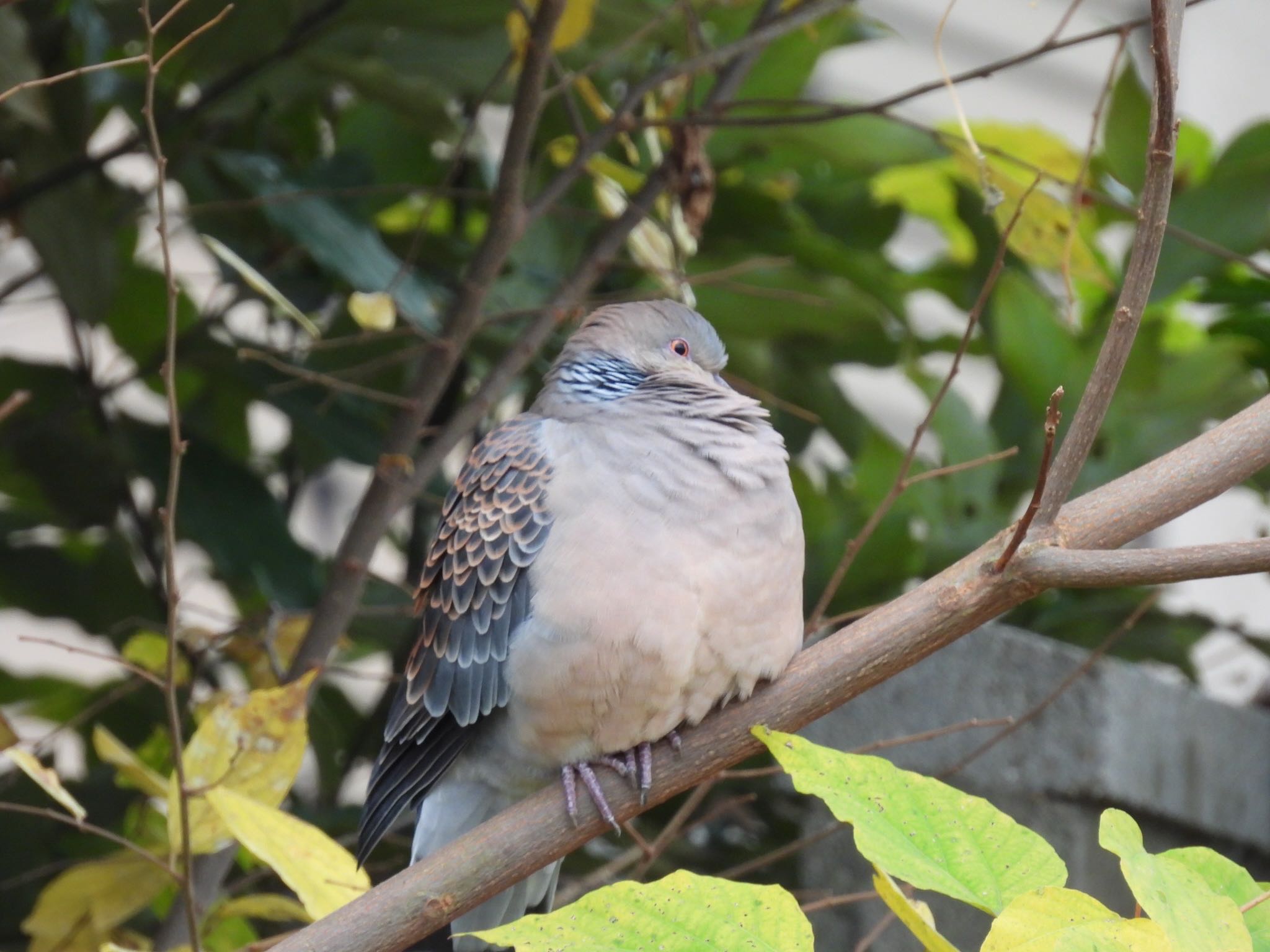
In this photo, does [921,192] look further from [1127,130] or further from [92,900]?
[92,900]

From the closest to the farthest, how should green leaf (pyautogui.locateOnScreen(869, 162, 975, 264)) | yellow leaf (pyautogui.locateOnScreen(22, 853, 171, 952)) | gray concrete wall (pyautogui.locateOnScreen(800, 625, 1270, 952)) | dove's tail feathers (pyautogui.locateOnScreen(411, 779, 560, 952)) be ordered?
yellow leaf (pyautogui.locateOnScreen(22, 853, 171, 952)), dove's tail feathers (pyautogui.locateOnScreen(411, 779, 560, 952)), gray concrete wall (pyautogui.locateOnScreen(800, 625, 1270, 952)), green leaf (pyautogui.locateOnScreen(869, 162, 975, 264))

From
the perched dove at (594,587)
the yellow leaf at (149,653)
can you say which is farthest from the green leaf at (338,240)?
the yellow leaf at (149,653)

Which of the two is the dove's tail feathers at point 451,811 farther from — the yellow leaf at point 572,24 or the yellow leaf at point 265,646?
the yellow leaf at point 572,24

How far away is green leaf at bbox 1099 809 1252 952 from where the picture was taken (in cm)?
79

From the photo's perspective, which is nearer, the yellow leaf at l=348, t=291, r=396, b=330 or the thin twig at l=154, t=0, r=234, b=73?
the thin twig at l=154, t=0, r=234, b=73

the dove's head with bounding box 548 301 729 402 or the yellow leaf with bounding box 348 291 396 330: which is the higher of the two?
the yellow leaf with bounding box 348 291 396 330

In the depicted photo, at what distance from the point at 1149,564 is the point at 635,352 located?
77 cm

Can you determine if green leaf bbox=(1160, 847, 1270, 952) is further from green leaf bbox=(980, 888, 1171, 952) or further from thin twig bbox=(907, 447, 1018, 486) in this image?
thin twig bbox=(907, 447, 1018, 486)

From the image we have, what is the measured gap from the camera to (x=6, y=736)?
1223 millimetres

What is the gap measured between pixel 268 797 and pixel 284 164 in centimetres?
99

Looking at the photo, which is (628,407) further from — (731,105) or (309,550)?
(309,550)

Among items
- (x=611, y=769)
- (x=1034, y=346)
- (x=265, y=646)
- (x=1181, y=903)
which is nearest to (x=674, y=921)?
(x=1181, y=903)

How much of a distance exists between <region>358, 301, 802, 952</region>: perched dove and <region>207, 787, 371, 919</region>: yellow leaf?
16 cm

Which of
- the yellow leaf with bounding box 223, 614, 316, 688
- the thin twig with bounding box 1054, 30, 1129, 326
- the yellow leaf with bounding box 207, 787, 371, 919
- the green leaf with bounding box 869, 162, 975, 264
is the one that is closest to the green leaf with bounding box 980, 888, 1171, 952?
the yellow leaf with bounding box 207, 787, 371, 919
